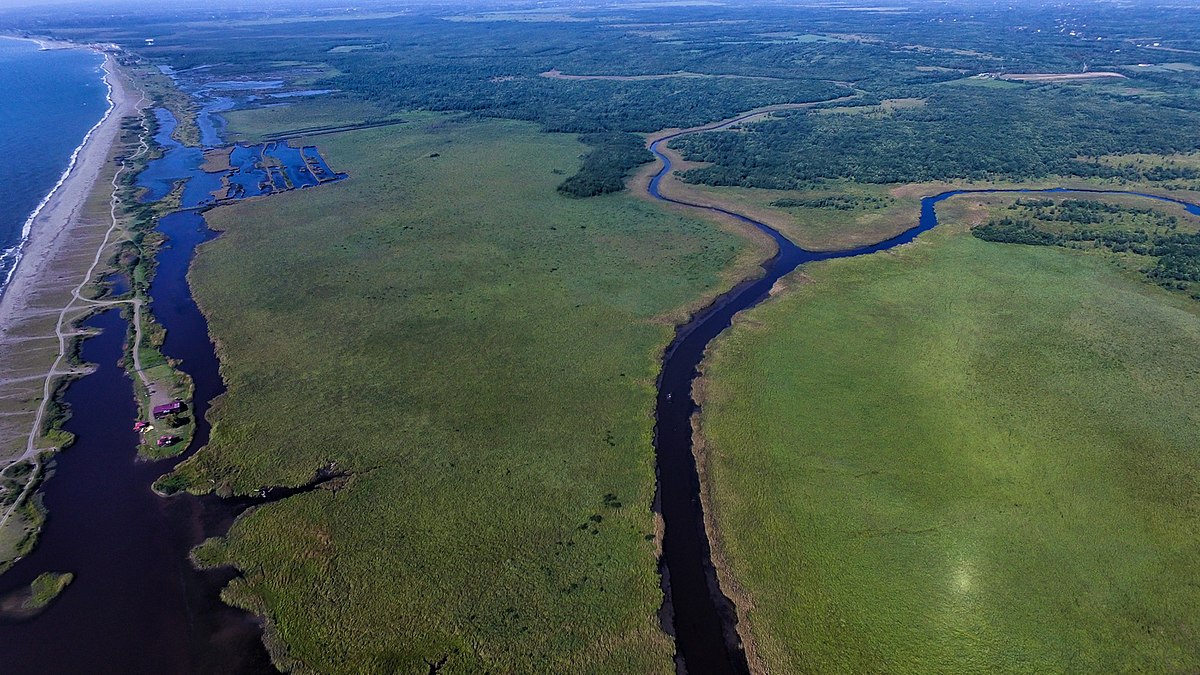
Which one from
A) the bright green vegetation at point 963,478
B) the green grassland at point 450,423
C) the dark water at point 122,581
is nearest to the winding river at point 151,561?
the dark water at point 122,581

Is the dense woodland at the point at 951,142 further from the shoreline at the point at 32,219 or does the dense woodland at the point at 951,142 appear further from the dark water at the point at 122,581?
the shoreline at the point at 32,219

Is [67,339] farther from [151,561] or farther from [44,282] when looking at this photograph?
[151,561]

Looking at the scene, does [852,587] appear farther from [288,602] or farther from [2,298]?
[2,298]

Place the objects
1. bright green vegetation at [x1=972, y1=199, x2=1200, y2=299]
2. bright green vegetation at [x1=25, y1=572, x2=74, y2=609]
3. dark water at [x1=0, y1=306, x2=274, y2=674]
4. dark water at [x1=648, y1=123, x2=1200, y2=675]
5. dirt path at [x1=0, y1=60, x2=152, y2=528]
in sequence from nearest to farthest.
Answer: dark water at [x1=0, y1=306, x2=274, y2=674]
dark water at [x1=648, y1=123, x2=1200, y2=675]
bright green vegetation at [x1=25, y1=572, x2=74, y2=609]
dirt path at [x1=0, y1=60, x2=152, y2=528]
bright green vegetation at [x1=972, y1=199, x2=1200, y2=299]

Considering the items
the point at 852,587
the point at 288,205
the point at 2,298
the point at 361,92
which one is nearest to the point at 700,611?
the point at 852,587

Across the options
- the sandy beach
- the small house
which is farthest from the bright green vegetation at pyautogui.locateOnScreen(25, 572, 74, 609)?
the small house

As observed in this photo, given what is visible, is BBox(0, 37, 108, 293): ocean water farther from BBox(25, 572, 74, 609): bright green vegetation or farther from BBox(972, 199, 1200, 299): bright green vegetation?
BBox(972, 199, 1200, 299): bright green vegetation
